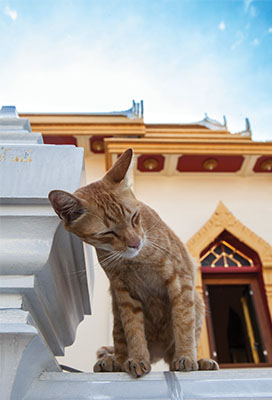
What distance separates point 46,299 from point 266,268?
3455mm

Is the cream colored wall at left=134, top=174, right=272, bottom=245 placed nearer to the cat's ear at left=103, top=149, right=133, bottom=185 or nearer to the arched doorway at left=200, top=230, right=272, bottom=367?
the arched doorway at left=200, top=230, right=272, bottom=367

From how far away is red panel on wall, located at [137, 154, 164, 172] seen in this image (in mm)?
4486

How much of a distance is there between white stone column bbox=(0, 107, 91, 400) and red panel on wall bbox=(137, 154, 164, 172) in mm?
3515

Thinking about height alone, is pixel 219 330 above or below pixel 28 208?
above

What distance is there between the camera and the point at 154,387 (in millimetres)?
677

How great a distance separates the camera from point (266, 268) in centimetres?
372

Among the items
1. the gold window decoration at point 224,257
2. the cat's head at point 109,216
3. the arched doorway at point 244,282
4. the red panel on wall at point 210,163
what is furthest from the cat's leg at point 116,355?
the red panel on wall at point 210,163

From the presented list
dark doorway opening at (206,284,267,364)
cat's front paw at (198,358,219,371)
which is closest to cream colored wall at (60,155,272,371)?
dark doorway opening at (206,284,267,364)

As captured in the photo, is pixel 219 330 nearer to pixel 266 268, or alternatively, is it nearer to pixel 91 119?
pixel 266 268

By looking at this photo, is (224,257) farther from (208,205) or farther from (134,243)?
(134,243)

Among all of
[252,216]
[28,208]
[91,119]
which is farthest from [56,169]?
[91,119]

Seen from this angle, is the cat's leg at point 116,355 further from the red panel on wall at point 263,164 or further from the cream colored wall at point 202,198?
the red panel on wall at point 263,164

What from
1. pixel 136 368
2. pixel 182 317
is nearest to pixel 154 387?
pixel 136 368

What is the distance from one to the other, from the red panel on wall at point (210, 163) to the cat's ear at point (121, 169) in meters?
3.37
